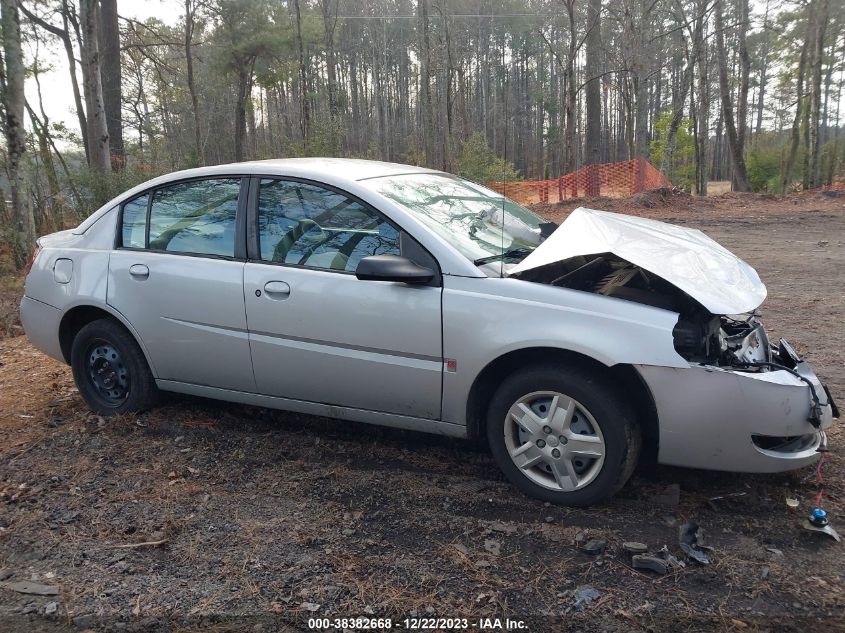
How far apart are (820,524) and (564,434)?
3.85 ft

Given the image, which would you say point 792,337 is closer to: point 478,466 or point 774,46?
point 478,466

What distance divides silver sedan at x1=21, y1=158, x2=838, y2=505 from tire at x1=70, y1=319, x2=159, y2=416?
12mm

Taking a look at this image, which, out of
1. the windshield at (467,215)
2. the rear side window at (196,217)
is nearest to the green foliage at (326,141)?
the rear side window at (196,217)

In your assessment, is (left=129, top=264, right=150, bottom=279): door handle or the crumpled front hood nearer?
the crumpled front hood

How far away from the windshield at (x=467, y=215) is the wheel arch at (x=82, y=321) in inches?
75.0

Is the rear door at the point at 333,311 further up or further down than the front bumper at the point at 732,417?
further up

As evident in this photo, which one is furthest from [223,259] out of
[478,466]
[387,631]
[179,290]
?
[387,631]

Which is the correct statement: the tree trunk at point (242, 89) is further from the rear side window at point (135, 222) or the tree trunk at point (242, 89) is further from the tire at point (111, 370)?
the tire at point (111, 370)

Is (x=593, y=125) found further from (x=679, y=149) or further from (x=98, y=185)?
(x=679, y=149)

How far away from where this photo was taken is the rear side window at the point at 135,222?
4.40 m

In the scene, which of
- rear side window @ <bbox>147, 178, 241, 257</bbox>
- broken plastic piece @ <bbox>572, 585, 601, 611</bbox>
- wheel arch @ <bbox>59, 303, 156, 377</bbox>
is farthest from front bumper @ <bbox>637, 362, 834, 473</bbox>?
wheel arch @ <bbox>59, 303, 156, 377</bbox>

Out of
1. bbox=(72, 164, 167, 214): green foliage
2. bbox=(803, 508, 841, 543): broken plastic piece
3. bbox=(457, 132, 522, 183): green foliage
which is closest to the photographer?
bbox=(803, 508, 841, 543): broken plastic piece

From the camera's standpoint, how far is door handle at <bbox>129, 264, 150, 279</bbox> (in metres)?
4.23

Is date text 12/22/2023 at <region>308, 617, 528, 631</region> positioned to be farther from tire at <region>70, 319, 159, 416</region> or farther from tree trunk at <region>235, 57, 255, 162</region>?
tree trunk at <region>235, 57, 255, 162</region>
